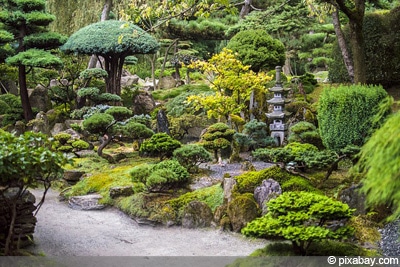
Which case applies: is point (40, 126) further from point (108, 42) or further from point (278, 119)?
point (278, 119)

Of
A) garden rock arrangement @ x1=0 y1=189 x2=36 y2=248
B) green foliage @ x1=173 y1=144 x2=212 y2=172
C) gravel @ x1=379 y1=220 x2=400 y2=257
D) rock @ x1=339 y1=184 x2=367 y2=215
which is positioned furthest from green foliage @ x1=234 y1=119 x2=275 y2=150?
garden rock arrangement @ x1=0 y1=189 x2=36 y2=248

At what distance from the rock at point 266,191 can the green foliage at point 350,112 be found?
141 cm

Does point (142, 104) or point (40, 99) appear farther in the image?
point (40, 99)

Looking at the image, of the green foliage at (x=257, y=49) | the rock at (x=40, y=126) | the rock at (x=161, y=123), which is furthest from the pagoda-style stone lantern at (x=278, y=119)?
the rock at (x=40, y=126)

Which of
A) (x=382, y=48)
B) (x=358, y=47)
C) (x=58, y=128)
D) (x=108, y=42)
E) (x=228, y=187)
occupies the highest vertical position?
(x=108, y=42)

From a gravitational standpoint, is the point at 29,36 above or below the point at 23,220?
above

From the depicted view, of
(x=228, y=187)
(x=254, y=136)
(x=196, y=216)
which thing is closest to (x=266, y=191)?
(x=228, y=187)

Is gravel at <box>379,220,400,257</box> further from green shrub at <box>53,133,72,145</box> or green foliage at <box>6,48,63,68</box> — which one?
green foliage at <box>6,48,63,68</box>

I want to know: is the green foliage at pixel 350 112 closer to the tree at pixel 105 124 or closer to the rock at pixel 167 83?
the tree at pixel 105 124

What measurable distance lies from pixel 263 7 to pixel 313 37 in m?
2.24

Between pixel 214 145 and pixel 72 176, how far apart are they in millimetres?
2535

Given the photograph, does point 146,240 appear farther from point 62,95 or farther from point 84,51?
point 62,95

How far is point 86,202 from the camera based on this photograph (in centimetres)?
730

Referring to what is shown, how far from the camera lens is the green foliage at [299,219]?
13.4 feet
